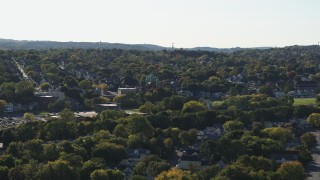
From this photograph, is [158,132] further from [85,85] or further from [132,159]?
[85,85]

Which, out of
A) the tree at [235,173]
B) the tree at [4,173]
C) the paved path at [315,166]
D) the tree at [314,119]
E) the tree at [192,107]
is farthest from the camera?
the tree at [192,107]

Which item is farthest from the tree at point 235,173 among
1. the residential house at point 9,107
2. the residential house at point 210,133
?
the residential house at point 9,107

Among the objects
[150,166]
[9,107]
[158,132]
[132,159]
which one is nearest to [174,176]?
[150,166]

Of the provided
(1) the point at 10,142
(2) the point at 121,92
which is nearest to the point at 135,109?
(2) the point at 121,92

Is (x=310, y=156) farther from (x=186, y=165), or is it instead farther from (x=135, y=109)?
(x=135, y=109)

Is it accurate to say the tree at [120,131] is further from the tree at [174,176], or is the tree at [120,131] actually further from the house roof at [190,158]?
the tree at [174,176]

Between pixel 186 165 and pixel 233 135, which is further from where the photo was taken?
pixel 233 135

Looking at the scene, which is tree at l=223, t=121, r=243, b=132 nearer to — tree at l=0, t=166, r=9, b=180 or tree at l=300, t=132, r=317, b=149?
tree at l=300, t=132, r=317, b=149
